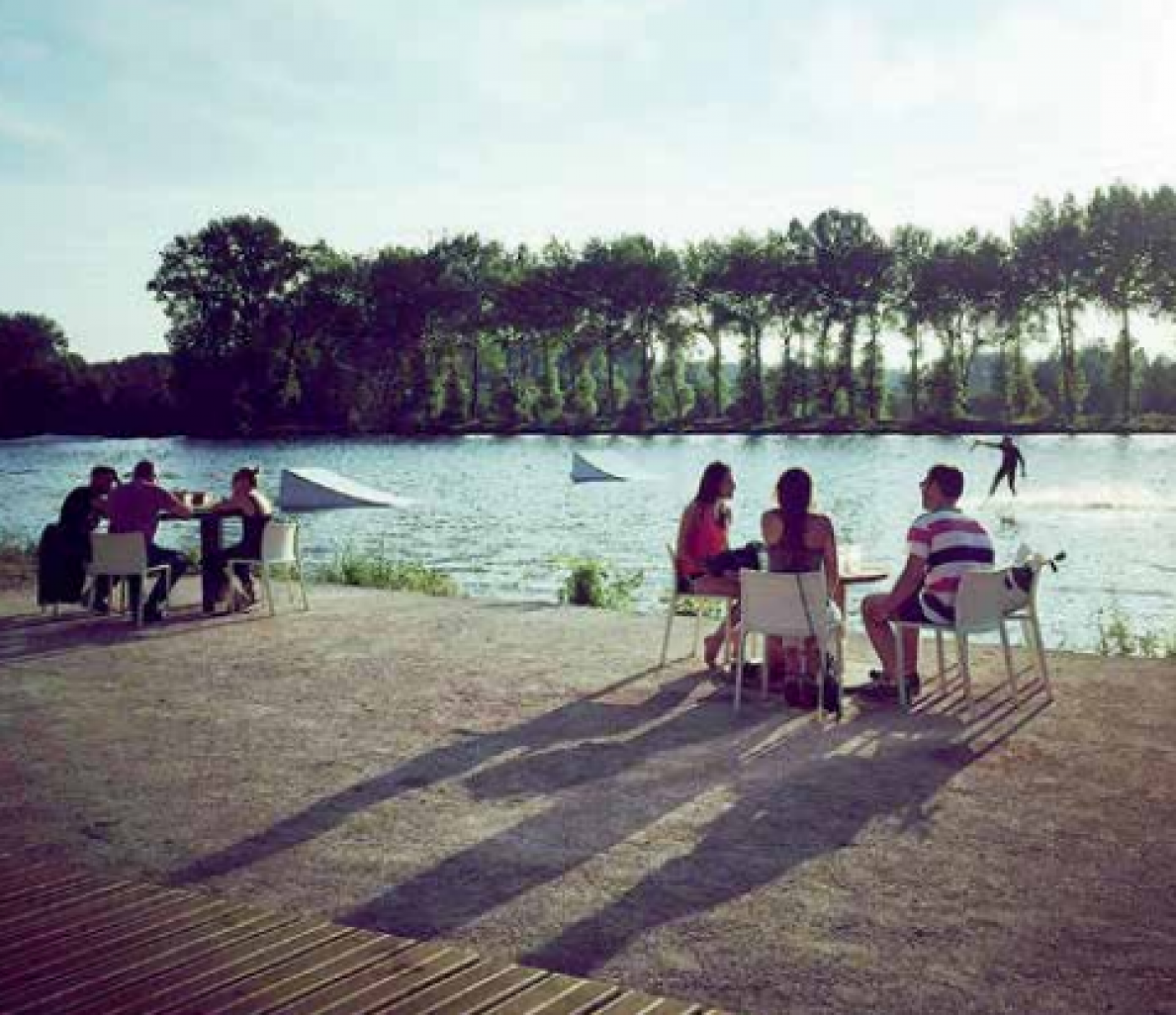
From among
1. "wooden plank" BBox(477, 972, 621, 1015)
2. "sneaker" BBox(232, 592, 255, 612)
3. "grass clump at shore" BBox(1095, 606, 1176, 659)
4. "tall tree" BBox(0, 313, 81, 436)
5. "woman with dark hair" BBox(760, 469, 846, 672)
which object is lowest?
"grass clump at shore" BBox(1095, 606, 1176, 659)

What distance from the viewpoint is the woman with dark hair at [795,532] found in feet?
25.0

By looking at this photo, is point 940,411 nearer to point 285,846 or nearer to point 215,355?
point 215,355

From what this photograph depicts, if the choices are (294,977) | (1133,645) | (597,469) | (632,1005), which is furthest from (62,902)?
(597,469)

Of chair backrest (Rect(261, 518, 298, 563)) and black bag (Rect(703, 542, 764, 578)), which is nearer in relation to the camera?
black bag (Rect(703, 542, 764, 578))

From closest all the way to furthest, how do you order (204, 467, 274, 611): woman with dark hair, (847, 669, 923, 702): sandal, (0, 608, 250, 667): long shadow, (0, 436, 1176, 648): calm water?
1. (847, 669, 923, 702): sandal
2. (0, 608, 250, 667): long shadow
3. (204, 467, 274, 611): woman with dark hair
4. (0, 436, 1176, 648): calm water

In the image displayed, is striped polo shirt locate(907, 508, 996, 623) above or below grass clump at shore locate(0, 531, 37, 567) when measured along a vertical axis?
above

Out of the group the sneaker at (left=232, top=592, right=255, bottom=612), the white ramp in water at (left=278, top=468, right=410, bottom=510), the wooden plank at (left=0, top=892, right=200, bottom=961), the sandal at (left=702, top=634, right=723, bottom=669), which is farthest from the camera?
the white ramp in water at (left=278, top=468, right=410, bottom=510)

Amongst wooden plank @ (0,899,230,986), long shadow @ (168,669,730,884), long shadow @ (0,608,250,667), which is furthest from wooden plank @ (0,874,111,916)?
long shadow @ (0,608,250,667)

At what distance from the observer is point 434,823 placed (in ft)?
17.6

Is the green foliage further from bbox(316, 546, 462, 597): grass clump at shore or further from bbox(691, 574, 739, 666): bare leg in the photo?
bbox(691, 574, 739, 666): bare leg

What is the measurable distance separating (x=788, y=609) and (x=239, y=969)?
4.27 meters

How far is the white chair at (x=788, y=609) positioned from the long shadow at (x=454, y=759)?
548mm

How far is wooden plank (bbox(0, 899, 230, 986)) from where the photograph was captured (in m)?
3.63

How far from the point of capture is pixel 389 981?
3.57m
